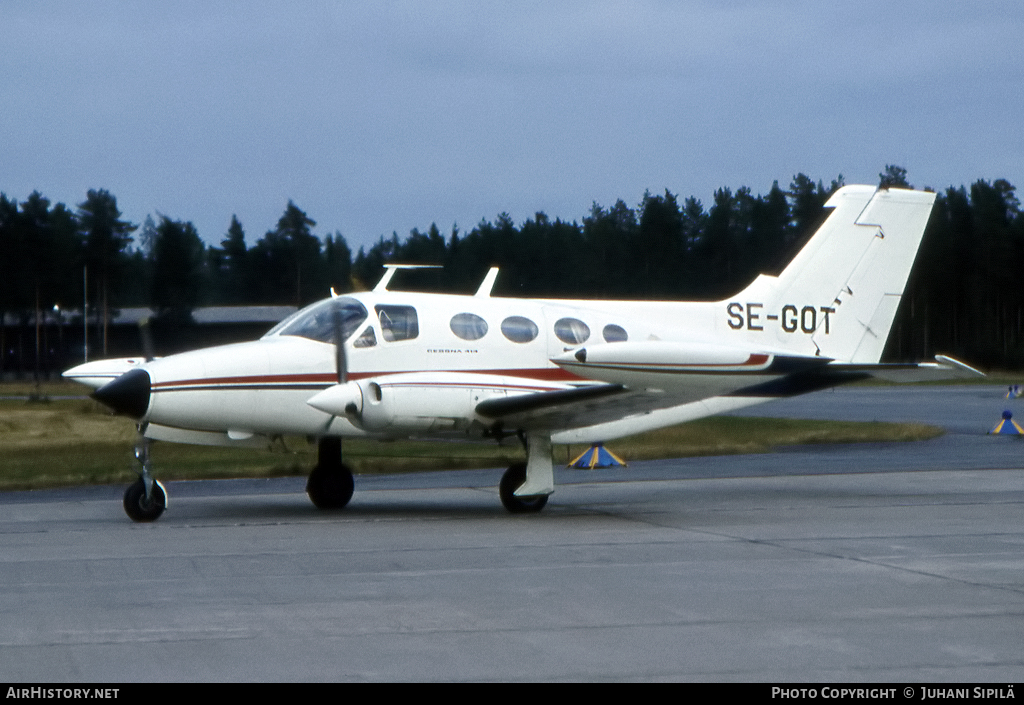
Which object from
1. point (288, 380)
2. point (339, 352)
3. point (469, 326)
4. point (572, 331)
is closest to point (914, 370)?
point (572, 331)

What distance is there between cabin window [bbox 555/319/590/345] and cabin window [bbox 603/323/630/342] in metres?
0.26

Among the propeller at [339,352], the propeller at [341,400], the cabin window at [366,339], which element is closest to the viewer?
the propeller at [341,400]

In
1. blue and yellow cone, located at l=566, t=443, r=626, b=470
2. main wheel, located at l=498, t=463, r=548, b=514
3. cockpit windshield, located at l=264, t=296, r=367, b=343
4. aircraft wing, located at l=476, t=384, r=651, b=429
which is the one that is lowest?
blue and yellow cone, located at l=566, t=443, r=626, b=470

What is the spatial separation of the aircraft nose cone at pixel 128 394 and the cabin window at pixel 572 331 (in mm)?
4901

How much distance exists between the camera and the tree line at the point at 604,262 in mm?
68188

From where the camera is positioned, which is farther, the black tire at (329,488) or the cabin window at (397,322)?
the black tire at (329,488)

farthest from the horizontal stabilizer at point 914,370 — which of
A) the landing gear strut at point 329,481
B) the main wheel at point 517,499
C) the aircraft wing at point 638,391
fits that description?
the landing gear strut at point 329,481

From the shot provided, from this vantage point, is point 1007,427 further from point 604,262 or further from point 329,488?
point 604,262

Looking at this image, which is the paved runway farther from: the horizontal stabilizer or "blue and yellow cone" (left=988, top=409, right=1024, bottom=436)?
"blue and yellow cone" (left=988, top=409, right=1024, bottom=436)

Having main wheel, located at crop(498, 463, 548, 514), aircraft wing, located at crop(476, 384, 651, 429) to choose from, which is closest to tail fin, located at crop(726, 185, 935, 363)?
aircraft wing, located at crop(476, 384, 651, 429)

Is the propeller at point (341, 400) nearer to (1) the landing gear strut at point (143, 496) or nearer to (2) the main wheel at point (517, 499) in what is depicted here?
(1) the landing gear strut at point (143, 496)

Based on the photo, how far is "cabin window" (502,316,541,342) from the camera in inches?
585

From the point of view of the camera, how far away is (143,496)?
44.4 ft

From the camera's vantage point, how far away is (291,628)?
7586 mm
